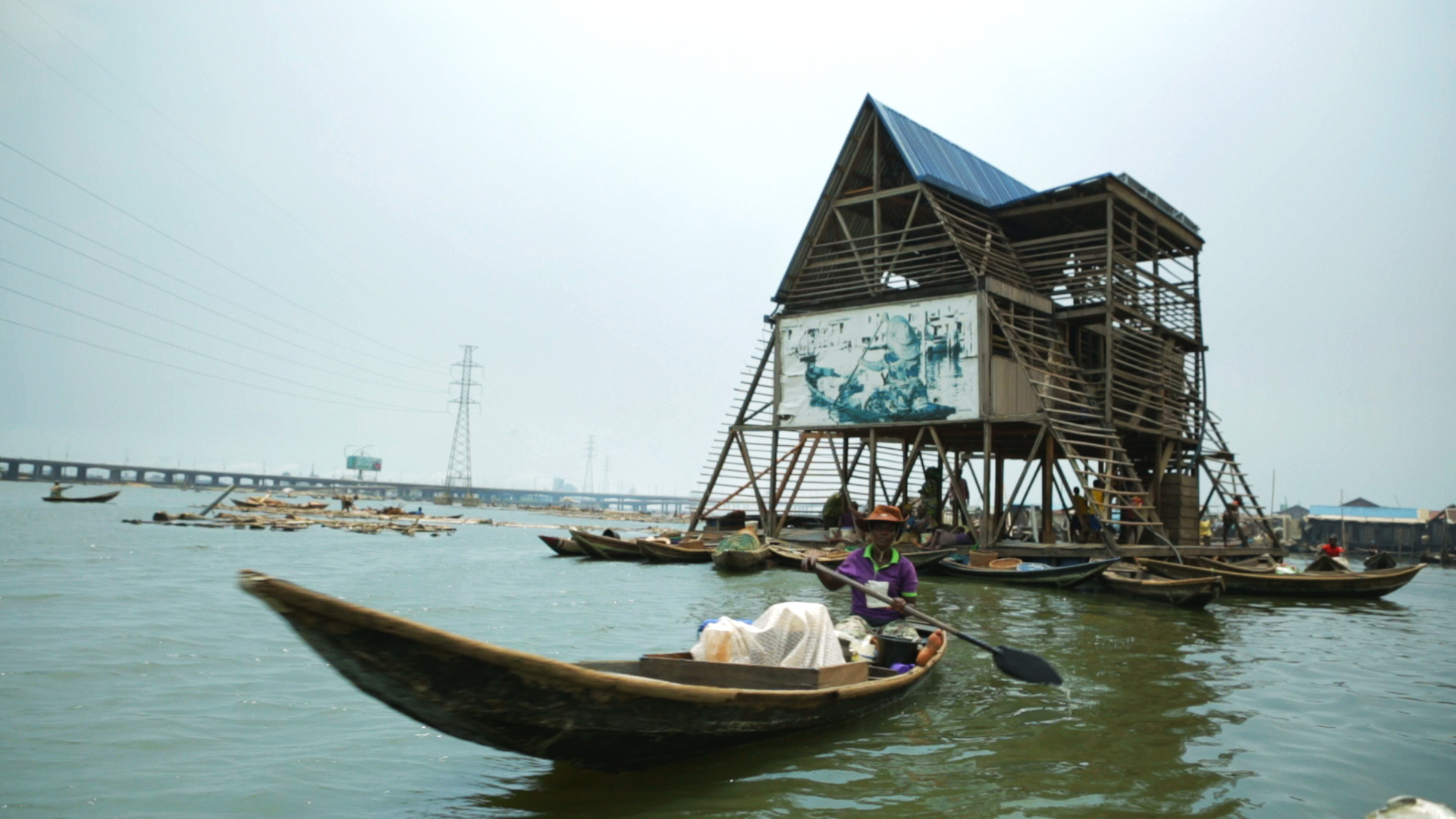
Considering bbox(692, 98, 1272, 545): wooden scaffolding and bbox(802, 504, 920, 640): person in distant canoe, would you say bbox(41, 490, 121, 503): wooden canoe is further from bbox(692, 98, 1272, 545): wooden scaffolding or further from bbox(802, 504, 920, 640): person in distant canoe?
bbox(802, 504, 920, 640): person in distant canoe

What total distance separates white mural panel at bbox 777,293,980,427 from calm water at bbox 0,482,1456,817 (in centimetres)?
795

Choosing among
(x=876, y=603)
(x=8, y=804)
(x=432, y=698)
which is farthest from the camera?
(x=876, y=603)

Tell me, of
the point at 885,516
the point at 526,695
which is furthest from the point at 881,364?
the point at 526,695

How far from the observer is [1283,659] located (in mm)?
11008

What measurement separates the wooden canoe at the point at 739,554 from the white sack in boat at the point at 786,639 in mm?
14757

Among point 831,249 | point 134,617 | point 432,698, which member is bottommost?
point 134,617

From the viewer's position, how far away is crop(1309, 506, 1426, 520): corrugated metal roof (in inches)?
2098

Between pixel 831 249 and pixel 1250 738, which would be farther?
Answer: pixel 831 249

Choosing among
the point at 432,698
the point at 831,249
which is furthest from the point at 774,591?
the point at 432,698

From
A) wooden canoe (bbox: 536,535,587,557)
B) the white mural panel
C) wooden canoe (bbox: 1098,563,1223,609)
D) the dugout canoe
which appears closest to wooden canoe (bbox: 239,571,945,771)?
wooden canoe (bbox: 1098,563,1223,609)

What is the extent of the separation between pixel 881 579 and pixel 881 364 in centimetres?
1500

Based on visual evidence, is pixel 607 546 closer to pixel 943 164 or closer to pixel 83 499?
pixel 943 164

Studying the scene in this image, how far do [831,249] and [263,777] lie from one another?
22.1m

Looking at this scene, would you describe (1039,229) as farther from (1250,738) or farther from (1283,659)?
(1250,738)
